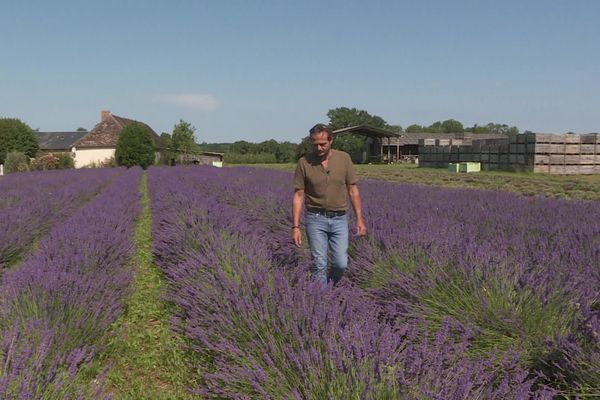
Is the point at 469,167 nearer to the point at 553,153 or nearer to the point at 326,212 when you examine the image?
the point at 553,153

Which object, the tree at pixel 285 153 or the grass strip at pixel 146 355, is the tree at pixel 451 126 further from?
the grass strip at pixel 146 355

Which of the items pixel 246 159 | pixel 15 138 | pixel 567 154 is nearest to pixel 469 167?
pixel 567 154

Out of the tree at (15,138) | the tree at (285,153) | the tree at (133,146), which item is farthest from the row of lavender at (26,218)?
the tree at (285,153)

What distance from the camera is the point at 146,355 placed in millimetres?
3363

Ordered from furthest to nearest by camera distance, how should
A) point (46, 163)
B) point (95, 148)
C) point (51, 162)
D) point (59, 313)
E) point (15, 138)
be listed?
point (15, 138), point (95, 148), point (51, 162), point (46, 163), point (59, 313)

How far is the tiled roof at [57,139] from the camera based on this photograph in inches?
2286

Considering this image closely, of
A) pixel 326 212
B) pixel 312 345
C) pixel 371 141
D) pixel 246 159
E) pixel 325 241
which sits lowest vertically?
pixel 246 159

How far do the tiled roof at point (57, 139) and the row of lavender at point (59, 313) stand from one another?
5823 centimetres

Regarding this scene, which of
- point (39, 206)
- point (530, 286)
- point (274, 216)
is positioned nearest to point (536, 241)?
point (530, 286)

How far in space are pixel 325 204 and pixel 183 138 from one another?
44.6 metres

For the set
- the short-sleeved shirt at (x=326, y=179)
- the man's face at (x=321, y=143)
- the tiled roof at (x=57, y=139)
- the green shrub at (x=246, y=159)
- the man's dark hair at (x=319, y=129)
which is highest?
the tiled roof at (x=57, y=139)

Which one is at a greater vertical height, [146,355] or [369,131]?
[369,131]

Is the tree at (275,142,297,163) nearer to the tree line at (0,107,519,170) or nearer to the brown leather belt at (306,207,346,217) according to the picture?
the tree line at (0,107,519,170)

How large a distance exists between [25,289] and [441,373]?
109 inches
